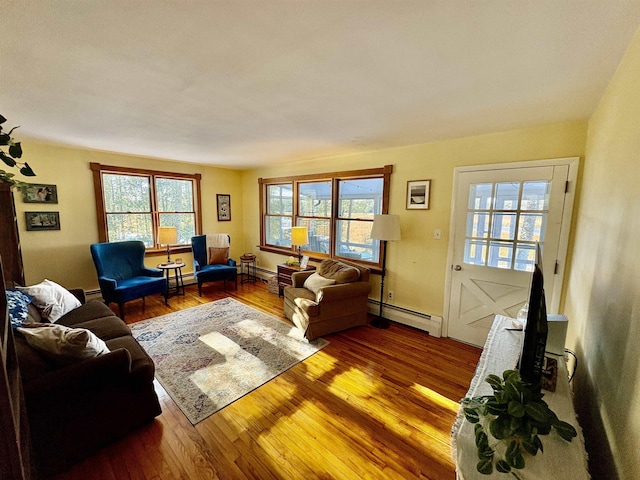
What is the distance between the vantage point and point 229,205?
5473 millimetres

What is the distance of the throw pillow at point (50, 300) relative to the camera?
235cm

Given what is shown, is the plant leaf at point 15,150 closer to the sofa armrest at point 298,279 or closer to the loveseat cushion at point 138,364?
the loveseat cushion at point 138,364

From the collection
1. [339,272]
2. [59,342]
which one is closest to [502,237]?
[339,272]

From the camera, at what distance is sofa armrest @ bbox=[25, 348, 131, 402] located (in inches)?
56.1

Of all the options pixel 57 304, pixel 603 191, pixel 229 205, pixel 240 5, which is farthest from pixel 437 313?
pixel 229 205

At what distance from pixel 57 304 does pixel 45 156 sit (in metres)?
2.25

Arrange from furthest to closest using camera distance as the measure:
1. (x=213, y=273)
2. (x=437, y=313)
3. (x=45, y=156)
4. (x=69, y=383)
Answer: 1. (x=213, y=273)
2. (x=45, y=156)
3. (x=437, y=313)
4. (x=69, y=383)

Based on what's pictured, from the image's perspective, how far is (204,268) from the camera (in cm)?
457

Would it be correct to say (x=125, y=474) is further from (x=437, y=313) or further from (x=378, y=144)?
(x=378, y=144)

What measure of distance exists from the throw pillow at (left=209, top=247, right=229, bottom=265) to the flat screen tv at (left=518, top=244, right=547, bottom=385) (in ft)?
15.1

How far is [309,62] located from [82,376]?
2228mm

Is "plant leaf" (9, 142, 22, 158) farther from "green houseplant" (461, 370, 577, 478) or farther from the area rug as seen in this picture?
"green houseplant" (461, 370, 577, 478)

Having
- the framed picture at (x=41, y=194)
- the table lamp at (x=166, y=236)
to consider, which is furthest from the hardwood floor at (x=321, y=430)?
the framed picture at (x=41, y=194)

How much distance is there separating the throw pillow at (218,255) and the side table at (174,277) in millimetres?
552
